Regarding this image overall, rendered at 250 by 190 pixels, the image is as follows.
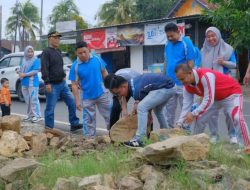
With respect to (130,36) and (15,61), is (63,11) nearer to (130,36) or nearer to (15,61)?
(130,36)

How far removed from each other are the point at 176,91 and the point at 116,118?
1.00 meters

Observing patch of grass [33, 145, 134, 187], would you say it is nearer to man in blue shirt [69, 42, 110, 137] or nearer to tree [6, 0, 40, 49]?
man in blue shirt [69, 42, 110, 137]

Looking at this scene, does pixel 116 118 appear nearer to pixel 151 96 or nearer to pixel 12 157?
pixel 151 96

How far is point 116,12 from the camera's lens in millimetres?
49438

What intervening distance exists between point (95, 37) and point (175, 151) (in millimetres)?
27155

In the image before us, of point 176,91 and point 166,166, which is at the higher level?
point 176,91

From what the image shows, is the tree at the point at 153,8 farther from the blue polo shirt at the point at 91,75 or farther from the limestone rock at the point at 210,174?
the limestone rock at the point at 210,174

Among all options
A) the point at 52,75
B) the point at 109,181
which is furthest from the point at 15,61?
the point at 109,181

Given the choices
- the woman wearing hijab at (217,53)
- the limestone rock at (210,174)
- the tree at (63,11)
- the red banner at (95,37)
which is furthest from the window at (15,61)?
the tree at (63,11)

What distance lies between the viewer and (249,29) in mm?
18656

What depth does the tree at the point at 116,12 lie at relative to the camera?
48531mm

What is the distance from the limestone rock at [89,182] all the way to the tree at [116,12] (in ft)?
145

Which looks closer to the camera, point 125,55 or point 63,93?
point 63,93

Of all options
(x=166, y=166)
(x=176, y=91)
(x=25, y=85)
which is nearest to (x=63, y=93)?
(x=25, y=85)
